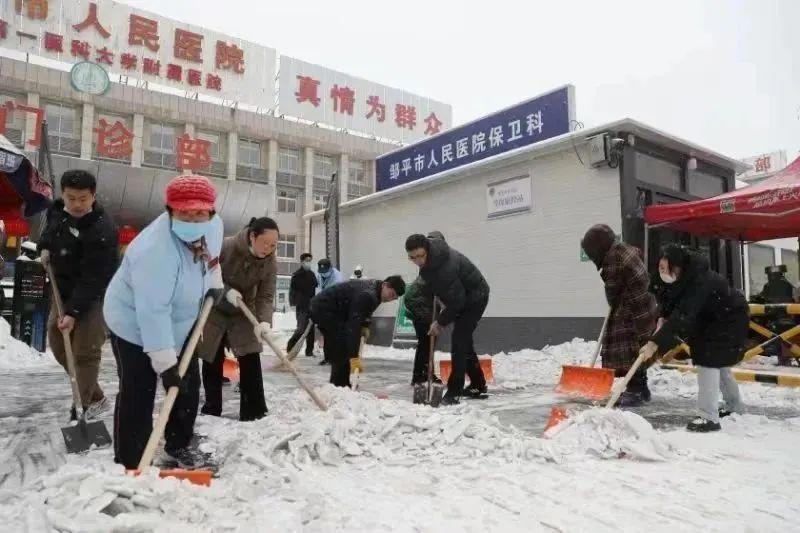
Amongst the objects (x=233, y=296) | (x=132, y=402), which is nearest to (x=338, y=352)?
(x=233, y=296)

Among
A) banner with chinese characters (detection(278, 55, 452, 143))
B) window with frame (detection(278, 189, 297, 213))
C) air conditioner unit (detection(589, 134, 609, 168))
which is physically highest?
banner with chinese characters (detection(278, 55, 452, 143))

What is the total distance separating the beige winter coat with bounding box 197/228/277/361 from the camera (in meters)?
3.89

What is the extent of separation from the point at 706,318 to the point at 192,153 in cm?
2719

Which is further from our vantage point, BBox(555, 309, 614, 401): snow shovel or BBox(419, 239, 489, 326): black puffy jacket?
BBox(555, 309, 614, 401): snow shovel

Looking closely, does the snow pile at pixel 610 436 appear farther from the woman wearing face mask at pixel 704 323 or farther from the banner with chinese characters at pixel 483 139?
the banner with chinese characters at pixel 483 139

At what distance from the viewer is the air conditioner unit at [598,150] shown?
7836 millimetres

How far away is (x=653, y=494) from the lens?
2580 mm

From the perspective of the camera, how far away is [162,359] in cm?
238

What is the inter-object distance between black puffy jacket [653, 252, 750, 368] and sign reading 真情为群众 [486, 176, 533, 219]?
5096 millimetres

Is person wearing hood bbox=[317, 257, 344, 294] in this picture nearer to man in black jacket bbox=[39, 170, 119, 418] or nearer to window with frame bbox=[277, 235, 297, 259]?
man in black jacket bbox=[39, 170, 119, 418]

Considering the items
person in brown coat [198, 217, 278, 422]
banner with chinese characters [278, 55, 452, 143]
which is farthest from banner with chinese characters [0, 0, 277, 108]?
person in brown coat [198, 217, 278, 422]

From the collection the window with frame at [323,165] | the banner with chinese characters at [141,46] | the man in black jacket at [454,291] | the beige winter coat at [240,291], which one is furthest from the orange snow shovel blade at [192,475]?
the window with frame at [323,165]

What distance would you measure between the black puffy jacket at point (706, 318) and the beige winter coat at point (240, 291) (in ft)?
10.0

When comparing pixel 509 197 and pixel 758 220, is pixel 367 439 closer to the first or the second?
pixel 509 197
